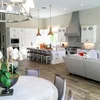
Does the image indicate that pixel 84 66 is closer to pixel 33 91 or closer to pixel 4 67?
pixel 33 91

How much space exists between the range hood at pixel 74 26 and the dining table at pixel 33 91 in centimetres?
725

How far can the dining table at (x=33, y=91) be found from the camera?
1.98m

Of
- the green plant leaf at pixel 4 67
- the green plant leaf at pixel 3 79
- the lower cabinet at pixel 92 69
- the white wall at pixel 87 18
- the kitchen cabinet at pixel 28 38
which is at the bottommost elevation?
the lower cabinet at pixel 92 69

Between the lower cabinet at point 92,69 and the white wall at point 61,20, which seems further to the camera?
the white wall at point 61,20

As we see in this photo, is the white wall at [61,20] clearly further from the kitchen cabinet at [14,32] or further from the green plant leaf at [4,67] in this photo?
the green plant leaf at [4,67]

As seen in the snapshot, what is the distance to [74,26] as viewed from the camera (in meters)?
9.60

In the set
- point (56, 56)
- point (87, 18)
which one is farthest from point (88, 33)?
point (56, 56)

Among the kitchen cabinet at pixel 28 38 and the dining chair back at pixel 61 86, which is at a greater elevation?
the kitchen cabinet at pixel 28 38

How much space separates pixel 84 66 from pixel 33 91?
3563 mm

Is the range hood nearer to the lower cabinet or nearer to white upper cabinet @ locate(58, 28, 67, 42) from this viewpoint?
white upper cabinet @ locate(58, 28, 67, 42)

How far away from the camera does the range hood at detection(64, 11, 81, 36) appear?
9.42 m

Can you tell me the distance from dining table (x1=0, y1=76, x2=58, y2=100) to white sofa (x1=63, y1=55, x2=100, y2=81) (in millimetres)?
2957

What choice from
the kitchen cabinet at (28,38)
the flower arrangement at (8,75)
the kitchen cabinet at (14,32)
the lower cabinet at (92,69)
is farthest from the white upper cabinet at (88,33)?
the flower arrangement at (8,75)

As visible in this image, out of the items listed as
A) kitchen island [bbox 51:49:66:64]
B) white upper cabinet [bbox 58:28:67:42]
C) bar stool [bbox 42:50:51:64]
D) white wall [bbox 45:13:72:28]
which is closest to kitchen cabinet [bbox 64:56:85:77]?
kitchen island [bbox 51:49:66:64]
